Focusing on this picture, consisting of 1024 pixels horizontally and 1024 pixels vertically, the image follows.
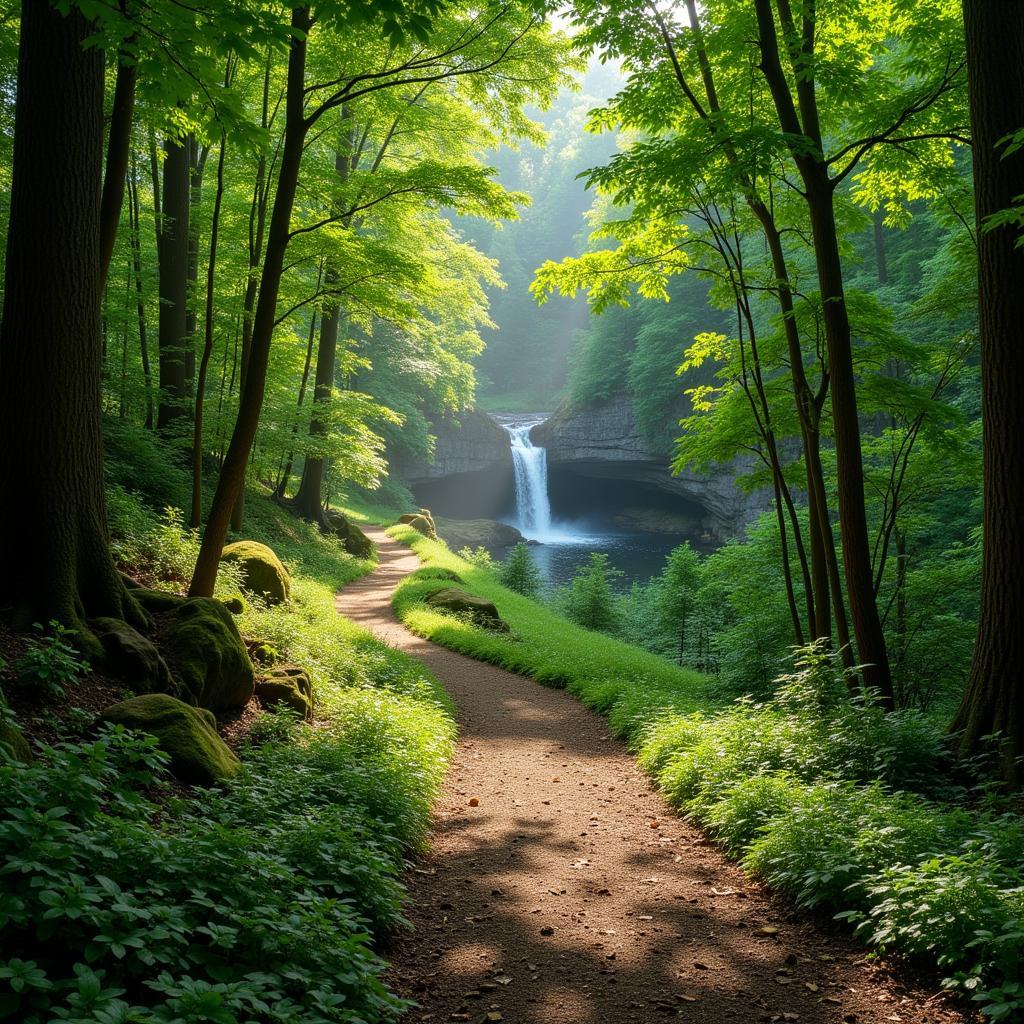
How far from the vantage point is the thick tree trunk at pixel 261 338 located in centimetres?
695

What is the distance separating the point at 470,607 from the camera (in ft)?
46.9

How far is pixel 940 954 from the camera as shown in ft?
9.55

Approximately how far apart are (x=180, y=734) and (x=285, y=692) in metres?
2.15

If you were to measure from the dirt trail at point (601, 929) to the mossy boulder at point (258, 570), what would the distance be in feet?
14.8

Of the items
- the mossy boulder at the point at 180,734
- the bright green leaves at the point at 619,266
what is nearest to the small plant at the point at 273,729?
the mossy boulder at the point at 180,734

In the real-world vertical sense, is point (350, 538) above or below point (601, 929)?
above

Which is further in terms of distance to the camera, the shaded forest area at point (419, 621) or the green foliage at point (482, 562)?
the green foliage at point (482, 562)

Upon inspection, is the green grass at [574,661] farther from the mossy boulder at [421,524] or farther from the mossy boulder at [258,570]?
the mossy boulder at [421,524]

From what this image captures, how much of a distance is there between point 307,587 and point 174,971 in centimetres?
1068

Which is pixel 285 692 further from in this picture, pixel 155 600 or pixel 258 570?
pixel 258 570

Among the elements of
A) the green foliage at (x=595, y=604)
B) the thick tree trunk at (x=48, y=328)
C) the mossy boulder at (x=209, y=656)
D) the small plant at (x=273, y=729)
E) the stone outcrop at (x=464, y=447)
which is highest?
the stone outcrop at (x=464, y=447)

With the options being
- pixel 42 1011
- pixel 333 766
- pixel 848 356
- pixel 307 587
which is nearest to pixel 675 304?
pixel 307 587

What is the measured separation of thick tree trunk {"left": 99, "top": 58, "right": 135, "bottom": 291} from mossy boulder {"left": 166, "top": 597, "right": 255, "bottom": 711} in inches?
120

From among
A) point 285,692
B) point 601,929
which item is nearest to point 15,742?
point 601,929
